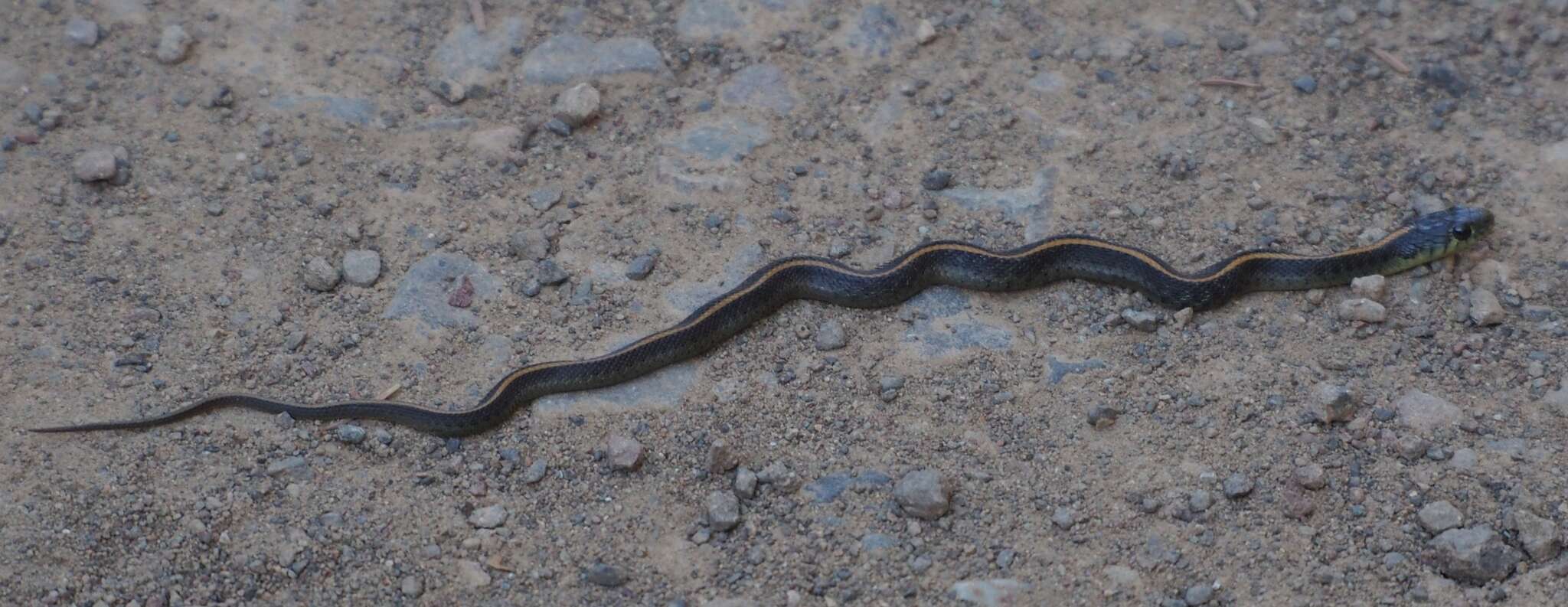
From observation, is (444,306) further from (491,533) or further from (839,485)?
(839,485)

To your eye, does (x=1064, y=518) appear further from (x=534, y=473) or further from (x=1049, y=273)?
(x=534, y=473)

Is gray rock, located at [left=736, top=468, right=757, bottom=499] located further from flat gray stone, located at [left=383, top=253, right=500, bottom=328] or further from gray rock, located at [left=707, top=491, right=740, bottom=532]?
flat gray stone, located at [left=383, top=253, right=500, bottom=328]

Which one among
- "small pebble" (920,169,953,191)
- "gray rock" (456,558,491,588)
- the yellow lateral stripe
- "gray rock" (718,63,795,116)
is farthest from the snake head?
"gray rock" (456,558,491,588)

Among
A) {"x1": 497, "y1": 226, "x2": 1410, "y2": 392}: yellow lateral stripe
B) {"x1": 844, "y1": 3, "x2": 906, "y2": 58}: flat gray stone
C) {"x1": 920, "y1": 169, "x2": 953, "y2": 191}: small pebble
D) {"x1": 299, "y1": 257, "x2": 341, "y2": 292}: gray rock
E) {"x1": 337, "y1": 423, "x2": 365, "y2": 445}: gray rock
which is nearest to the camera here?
{"x1": 337, "y1": 423, "x2": 365, "y2": 445}: gray rock

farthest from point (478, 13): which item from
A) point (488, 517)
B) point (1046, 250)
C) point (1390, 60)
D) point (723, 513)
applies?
point (1390, 60)

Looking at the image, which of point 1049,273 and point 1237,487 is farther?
point 1049,273

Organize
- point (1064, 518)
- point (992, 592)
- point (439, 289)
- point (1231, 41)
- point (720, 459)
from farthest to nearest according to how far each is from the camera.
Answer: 1. point (1231, 41)
2. point (439, 289)
3. point (720, 459)
4. point (1064, 518)
5. point (992, 592)

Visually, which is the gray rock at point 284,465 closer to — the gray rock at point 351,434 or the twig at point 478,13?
the gray rock at point 351,434
